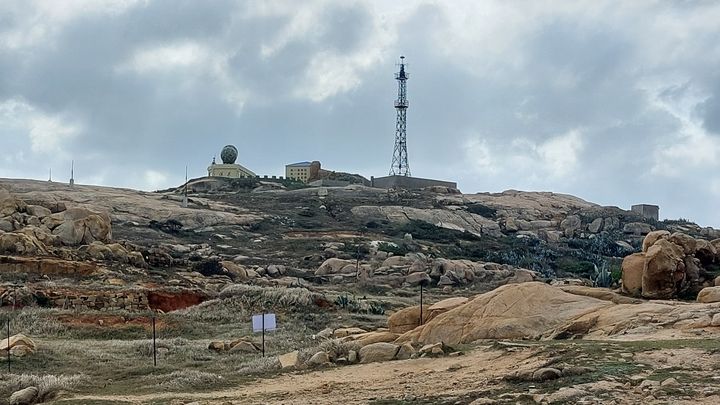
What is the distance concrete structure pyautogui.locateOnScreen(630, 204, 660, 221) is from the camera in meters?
91.6

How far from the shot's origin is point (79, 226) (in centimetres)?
4316


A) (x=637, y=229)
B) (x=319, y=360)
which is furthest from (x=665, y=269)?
Result: (x=637, y=229)

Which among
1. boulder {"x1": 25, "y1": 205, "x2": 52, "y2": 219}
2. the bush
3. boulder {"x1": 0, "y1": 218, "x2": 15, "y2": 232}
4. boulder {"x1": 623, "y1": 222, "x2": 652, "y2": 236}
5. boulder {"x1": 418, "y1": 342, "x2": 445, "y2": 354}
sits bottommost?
the bush

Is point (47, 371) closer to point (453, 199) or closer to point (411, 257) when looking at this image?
point (411, 257)

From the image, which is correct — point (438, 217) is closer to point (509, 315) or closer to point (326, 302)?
point (326, 302)

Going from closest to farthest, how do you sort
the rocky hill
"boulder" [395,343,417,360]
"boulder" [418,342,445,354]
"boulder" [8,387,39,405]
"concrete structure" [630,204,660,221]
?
the rocky hill → "boulder" [8,387,39,405] → "boulder" [418,342,445,354] → "boulder" [395,343,417,360] → "concrete structure" [630,204,660,221]

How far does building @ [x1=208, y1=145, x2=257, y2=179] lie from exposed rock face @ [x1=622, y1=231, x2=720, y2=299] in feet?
292

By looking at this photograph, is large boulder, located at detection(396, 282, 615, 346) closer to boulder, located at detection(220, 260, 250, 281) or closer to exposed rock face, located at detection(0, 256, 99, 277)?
exposed rock face, located at detection(0, 256, 99, 277)

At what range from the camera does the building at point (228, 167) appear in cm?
10881

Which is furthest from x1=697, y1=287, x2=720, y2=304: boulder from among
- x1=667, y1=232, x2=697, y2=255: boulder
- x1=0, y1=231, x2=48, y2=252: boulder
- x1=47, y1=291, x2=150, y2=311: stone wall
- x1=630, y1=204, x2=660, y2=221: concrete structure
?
x1=630, y1=204, x2=660, y2=221: concrete structure

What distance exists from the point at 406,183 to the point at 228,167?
26046 millimetres

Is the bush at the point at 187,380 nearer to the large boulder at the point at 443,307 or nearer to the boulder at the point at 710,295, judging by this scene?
the large boulder at the point at 443,307

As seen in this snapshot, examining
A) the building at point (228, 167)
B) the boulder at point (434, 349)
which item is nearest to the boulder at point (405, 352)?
the boulder at point (434, 349)

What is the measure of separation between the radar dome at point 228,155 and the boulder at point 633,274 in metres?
92.4
